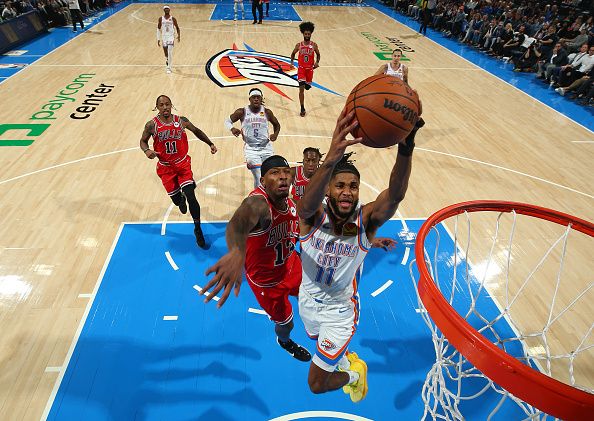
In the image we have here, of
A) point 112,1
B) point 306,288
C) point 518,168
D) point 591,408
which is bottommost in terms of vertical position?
point 112,1

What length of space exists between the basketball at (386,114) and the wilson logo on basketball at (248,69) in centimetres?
916

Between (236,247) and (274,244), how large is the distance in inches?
44.0

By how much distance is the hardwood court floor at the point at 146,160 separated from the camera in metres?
4.55

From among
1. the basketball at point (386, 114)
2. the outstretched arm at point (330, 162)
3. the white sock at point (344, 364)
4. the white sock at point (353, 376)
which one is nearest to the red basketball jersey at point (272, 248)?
the outstretched arm at point (330, 162)

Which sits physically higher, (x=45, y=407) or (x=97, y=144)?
(x=45, y=407)

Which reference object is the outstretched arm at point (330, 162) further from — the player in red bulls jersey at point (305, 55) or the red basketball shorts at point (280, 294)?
the player in red bulls jersey at point (305, 55)

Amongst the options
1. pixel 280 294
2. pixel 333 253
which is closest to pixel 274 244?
pixel 280 294

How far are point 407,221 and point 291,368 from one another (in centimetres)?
306

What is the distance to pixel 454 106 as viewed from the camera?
10555 mm

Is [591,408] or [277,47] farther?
[277,47]

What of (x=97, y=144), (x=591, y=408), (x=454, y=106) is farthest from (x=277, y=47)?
(x=591, y=408)

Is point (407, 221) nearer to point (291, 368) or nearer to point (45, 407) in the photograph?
point (291, 368)

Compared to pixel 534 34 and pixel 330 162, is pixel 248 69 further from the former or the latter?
pixel 330 162

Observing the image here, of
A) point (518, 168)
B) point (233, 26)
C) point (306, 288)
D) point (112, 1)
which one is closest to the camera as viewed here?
point (306, 288)
